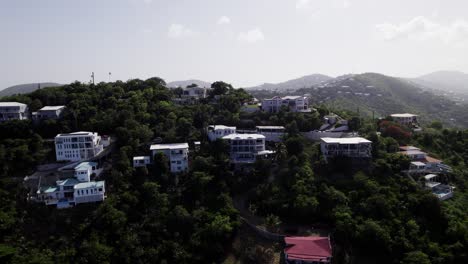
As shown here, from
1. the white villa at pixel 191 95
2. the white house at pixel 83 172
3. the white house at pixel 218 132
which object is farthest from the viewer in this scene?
the white villa at pixel 191 95

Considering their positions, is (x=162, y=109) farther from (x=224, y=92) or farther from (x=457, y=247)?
(x=457, y=247)

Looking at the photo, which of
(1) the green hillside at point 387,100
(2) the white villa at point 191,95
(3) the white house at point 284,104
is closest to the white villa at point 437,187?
(3) the white house at point 284,104

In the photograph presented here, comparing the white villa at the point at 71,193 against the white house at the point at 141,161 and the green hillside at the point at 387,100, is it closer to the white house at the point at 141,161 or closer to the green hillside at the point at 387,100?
the white house at the point at 141,161

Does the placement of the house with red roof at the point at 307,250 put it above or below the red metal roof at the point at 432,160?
below

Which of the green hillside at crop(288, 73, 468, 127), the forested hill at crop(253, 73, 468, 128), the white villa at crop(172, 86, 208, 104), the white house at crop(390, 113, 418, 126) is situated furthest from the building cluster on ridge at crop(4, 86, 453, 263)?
the green hillside at crop(288, 73, 468, 127)

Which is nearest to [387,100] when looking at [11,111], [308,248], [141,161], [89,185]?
[308,248]

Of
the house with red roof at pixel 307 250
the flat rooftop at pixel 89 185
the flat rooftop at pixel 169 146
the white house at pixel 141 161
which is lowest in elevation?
the house with red roof at pixel 307 250
